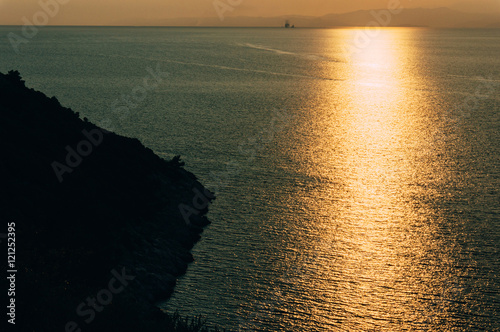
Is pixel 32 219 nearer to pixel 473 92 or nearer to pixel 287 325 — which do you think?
pixel 287 325

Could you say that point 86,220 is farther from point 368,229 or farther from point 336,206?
point 336,206

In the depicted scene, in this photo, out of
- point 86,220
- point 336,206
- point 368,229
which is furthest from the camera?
point 336,206

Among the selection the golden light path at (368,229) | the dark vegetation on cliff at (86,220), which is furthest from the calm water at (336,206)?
the dark vegetation on cliff at (86,220)

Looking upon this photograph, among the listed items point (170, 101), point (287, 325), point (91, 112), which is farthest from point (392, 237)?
point (170, 101)

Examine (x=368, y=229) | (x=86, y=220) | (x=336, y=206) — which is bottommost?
(x=86, y=220)

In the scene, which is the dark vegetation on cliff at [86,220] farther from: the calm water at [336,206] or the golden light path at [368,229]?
the golden light path at [368,229]

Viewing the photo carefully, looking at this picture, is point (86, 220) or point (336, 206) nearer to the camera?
point (86, 220)

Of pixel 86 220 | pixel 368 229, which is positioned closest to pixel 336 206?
pixel 368 229

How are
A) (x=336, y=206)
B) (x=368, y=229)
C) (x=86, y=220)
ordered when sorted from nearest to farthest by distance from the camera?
(x=86, y=220)
(x=368, y=229)
(x=336, y=206)
